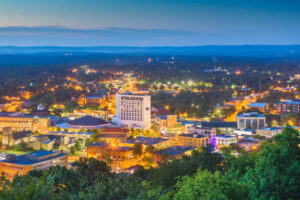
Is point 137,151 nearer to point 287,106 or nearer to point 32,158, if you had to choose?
point 32,158

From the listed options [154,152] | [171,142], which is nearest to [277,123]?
[171,142]

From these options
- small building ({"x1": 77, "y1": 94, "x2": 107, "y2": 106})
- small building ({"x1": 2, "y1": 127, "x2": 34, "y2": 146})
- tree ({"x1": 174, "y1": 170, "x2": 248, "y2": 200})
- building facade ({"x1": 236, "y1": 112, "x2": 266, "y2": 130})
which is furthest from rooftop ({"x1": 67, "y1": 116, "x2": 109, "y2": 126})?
tree ({"x1": 174, "y1": 170, "x2": 248, "y2": 200})

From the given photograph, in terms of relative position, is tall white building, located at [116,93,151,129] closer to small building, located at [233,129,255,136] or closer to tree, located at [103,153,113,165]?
small building, located at [233,129,255,136]

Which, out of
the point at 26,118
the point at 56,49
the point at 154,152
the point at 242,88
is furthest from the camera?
the point at 56,49

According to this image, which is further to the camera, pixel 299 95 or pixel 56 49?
pixel 56 49

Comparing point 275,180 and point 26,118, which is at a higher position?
point 275,180

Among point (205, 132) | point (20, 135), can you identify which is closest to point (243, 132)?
point (205, 132)

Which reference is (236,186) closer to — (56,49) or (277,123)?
(277,123)

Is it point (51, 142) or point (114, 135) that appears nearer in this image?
point (51, 142)
